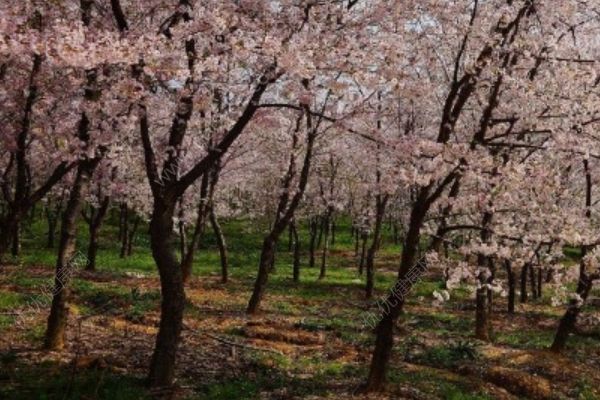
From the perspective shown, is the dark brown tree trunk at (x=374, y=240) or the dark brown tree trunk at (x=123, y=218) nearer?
the dark brown tree trunk at (x=374, y=240)

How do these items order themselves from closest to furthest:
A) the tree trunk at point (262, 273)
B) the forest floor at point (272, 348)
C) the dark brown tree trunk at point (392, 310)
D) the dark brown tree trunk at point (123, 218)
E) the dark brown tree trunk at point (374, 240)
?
the forest floor at point (272, 348)
the dark brown tree trunk at point (392, 310)
the tree trunk at point (262, 273)
the dark brown tree trunk at point (374, 240)
the dark brown tree trunk at point (123, 218)

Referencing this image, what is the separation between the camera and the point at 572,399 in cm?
1644

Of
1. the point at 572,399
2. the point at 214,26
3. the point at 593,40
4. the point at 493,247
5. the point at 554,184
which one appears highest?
the point at 593,40

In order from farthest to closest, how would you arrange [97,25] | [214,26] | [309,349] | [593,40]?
[593,40], [309,349], [97,25], [214,26]

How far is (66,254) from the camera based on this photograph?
14.8 metres

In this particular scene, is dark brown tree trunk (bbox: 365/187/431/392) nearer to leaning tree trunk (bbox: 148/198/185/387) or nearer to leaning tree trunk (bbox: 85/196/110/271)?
leaning tree trunk (bbox: 148/198/185/387)

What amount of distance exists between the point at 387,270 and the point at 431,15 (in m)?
33.3

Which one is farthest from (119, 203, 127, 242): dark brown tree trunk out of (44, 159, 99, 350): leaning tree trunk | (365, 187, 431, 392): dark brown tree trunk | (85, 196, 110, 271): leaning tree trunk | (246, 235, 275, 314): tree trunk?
(365, 187, 431, 392): dark brown tree trunk

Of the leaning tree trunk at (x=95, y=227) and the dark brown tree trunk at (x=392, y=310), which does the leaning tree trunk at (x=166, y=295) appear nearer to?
the dark brown tree trunk at (x=392, y=310)

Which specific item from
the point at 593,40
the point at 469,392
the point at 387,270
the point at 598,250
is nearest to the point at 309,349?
the point at 469,392

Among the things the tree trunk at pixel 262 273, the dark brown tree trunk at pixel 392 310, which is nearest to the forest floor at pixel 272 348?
the dark brown tree trunk at pixel 392 310

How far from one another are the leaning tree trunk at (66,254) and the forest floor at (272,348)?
20.7 inches

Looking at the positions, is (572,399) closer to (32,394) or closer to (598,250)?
(598,250)

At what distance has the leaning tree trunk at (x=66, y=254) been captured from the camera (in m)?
14.5
